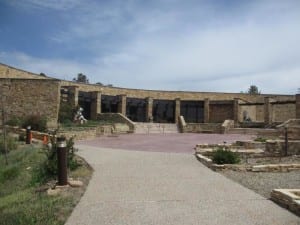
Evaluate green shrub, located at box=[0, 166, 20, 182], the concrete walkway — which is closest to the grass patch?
the concrete walkway

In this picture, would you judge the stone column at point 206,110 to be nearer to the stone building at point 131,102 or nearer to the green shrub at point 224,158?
the stone building at point 131,102

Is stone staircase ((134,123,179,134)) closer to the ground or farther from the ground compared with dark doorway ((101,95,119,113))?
closer to the ground

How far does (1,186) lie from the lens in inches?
460

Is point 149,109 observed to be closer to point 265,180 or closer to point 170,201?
point 265,180

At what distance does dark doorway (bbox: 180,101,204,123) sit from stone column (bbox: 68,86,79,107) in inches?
616

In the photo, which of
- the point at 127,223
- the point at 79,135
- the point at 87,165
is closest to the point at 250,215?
the point at 127,223

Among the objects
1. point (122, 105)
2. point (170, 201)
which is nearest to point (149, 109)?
point (122, 105)

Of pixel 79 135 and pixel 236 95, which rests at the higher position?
pixel 236 95

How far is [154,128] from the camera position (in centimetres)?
3912

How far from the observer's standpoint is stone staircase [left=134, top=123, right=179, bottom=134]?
1479 inches

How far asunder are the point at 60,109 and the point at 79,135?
841 centimetres

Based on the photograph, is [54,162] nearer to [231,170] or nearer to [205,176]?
[205,176]

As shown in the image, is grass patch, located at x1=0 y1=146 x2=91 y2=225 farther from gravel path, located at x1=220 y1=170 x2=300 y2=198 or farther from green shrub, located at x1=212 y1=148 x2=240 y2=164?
green shrub, located at x1=212 y1=148 x2=240 y2=164

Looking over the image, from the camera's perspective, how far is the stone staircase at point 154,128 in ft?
123
